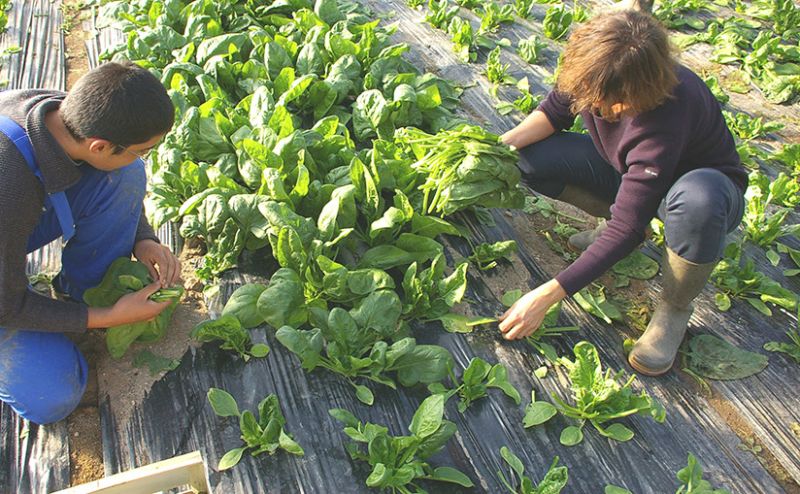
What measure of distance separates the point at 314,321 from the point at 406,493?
26.5 inches

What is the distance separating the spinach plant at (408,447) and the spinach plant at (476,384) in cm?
19

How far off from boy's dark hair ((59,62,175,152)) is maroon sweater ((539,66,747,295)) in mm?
1398

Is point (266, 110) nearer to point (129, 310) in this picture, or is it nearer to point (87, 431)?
point (129, 310)

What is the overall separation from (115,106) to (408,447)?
49.5 inches

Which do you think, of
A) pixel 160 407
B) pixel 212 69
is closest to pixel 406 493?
pixel 160 407

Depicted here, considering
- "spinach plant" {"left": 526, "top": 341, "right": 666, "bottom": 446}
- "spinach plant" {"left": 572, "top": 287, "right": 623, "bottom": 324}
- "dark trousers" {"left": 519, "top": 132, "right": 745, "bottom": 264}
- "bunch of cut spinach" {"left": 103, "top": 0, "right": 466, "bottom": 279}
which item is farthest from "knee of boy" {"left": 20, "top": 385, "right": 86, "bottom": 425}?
"dark trousers" {"left": 519, "top": 132, "right": 745, "bottom": 264}

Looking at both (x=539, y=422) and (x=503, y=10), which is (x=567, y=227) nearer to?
(x=539, y=422)

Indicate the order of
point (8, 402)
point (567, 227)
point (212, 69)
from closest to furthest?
1. point (8, 402)
2. point (567, 227)
3. point (212, 69)

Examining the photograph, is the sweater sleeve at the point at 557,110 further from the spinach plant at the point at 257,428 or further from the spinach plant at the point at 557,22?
the spinach plant at the point at 557,22

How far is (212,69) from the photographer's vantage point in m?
3.21

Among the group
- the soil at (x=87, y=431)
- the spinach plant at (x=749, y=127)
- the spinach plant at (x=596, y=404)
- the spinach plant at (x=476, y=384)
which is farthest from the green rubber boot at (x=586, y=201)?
the soil at (x=87, y=431)

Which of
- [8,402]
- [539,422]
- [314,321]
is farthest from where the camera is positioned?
[314,321]

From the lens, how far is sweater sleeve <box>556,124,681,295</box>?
2.14 metres

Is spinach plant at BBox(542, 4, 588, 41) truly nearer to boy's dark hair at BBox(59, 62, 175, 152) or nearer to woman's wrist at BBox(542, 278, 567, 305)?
woman's wrist at BBox(542, 278, 567, 305)
